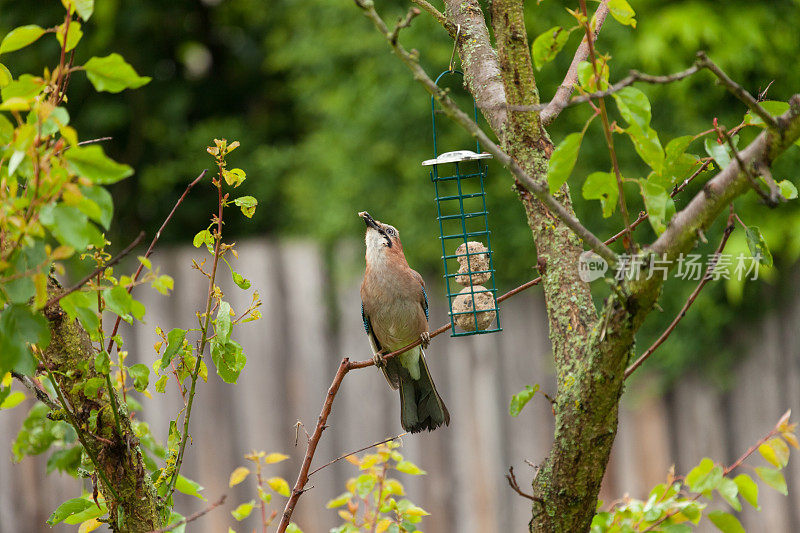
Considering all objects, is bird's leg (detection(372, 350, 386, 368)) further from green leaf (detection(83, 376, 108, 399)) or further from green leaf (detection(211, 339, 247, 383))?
green leaf (detection(83, 376, 108, 399))

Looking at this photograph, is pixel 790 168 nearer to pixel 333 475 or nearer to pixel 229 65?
pixel 333 475

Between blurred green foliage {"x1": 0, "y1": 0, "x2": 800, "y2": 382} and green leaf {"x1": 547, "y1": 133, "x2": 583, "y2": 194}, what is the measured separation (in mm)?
2103

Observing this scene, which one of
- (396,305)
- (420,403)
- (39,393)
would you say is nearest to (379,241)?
(396,305)

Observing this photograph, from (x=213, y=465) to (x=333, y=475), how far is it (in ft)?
2.61

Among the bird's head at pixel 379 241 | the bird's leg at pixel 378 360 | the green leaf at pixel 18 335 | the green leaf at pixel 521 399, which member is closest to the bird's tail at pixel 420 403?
the bird's leg at pixel 378 360

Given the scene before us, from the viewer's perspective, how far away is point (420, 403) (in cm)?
368

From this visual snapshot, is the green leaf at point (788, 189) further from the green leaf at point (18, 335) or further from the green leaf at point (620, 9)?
the green leaf at point (18, 335)

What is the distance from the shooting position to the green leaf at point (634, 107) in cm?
148

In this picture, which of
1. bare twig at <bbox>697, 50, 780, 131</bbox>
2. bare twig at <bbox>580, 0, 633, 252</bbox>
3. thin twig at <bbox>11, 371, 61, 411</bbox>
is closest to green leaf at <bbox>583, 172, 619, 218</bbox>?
bare twig at <bbox>580, 0, 633, 252</bbox>

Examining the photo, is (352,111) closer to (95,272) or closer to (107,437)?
(107,437)

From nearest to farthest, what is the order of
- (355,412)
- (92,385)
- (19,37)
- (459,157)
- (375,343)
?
(19,37)
(92,385)
(459,157)
(375,343)
(355,412)

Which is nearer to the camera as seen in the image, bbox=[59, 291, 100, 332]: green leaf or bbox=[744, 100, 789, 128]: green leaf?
bbox=[59, 291, 100, 332]: green leaf

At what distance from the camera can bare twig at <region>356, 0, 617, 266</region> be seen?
5.08ft

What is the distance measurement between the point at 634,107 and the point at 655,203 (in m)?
0.21
